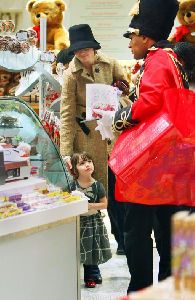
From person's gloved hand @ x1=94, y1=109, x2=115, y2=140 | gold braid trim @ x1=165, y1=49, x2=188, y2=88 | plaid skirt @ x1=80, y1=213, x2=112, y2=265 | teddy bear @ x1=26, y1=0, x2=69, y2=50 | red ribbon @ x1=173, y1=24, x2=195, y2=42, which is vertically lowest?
plaid skirt @ x1=80, y1=213, x2=112, y2=265

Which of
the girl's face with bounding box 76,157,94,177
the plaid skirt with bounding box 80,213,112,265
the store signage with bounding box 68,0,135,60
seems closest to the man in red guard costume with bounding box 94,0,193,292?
the plaid skirt with bounding box 80,213,112,265

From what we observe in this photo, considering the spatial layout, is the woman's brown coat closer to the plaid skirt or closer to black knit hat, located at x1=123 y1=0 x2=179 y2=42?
the plaid skirt

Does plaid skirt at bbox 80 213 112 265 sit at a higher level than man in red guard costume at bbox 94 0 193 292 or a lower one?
lower

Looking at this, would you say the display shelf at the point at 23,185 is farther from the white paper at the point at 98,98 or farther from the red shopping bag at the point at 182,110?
the white paper at the point at 98,98

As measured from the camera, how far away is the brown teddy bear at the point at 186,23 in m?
5.73

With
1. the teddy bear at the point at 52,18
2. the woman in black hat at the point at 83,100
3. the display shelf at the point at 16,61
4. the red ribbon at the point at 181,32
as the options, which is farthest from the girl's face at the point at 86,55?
the teddy bear at the point at 52,18

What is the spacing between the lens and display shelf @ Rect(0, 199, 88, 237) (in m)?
2.35

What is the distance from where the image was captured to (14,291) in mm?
2400

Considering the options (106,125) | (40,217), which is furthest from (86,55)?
(40,217)

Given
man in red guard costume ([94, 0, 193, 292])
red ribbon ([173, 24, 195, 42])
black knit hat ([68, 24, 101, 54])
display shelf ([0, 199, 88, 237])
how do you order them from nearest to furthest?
display shelf ([0, 199, 88, 237]) < man in red guard costume ([94, 0, 193, 292]) < black knit hat ([68, 24, 101, 54]) < red ribbon ([173, 24, 195, 42])

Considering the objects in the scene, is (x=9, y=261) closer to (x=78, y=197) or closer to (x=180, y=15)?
(x=78, y=197)

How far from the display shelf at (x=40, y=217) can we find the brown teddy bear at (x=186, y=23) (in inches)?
133

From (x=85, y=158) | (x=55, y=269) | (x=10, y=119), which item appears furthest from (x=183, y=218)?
(x=85, y=158)

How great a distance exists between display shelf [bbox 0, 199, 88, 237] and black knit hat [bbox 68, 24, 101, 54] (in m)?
1.48
